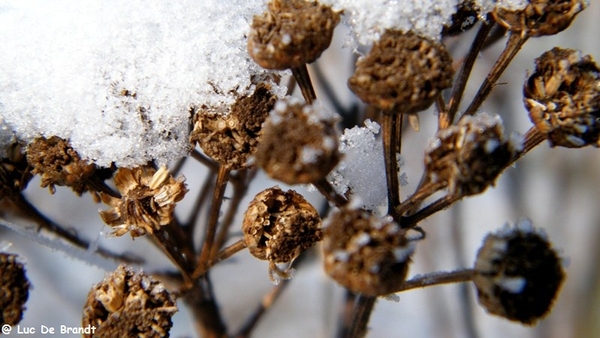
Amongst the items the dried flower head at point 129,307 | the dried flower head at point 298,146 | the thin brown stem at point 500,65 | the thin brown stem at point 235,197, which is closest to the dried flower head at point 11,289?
the dried flower head at point 129,307

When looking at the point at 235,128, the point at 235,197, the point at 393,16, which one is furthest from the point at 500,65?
the point at 235,197

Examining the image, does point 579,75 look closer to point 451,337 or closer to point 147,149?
point 147,149

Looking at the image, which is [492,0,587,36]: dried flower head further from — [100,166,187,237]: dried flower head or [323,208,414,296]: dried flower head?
[100,166,187,237]: dried flower head

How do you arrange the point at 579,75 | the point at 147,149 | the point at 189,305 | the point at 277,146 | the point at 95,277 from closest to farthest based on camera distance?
the point at 277,146 < the point at 579,75 < the point at 147,149 < the point at 189,305 < the point at 95,277

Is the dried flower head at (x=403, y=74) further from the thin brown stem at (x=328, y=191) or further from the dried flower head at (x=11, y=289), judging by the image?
the dried flower head at (x=11, y=289)

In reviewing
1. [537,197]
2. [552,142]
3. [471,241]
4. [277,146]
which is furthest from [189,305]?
[537,197]

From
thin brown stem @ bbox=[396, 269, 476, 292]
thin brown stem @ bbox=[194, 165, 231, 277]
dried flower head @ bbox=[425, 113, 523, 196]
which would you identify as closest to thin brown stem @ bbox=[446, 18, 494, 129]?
dried flower head @ bbox=[425, 113, 523, 196]
